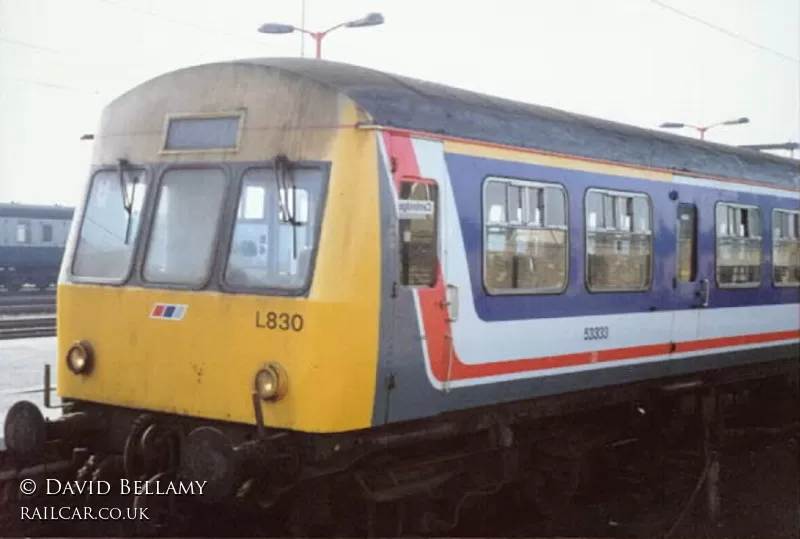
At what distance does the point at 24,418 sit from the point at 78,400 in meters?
0.50

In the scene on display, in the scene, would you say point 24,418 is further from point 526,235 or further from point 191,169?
point 526,235

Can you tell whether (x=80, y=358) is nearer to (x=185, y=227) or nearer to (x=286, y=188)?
(x=185, y=227)

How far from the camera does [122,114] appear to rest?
760 cm

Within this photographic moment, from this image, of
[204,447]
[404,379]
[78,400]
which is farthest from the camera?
[78,400]

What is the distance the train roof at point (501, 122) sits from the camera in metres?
6.90

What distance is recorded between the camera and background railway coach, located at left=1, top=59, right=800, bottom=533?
6.52 metres

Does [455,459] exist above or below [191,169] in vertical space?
below

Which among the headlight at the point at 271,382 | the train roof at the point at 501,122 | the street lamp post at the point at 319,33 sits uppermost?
the street lamp post at the point at 319,33

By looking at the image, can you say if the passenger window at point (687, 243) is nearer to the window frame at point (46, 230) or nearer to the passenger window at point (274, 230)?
the passenger window at point (274, 230)

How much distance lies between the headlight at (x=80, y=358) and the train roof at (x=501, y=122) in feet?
7.43

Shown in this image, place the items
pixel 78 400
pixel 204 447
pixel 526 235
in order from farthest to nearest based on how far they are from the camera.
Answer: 1. pixel 526 235
2. pixel 78 400
3. pixel 204 447

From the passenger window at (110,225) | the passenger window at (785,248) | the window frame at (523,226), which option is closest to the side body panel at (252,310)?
the passenger window at (110,225)

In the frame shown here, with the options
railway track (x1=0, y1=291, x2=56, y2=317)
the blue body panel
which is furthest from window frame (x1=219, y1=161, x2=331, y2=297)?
railway track (x1=0, y1=291, x2=56, y2=317)

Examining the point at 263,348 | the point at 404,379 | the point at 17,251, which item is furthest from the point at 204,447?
the point at 17,251
